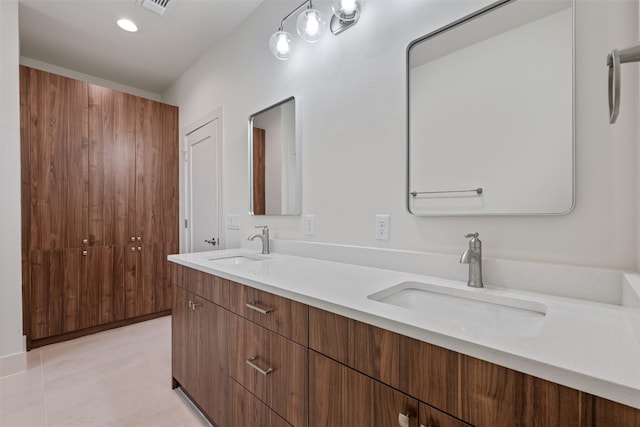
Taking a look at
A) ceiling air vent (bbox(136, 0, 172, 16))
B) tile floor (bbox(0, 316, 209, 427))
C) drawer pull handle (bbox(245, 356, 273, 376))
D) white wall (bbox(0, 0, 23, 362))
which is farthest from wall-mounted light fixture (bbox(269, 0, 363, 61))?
tile floor (bbox(0, 316, 209, 427))

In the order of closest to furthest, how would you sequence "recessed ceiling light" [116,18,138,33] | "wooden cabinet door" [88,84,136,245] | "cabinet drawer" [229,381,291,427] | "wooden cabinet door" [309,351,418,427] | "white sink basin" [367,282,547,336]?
"wooden cabinet door" [309,351,418,427] → "white sink basin" [367,282,547,336] → "cabinet drawer" [229,381,291,427] → "recessed ceiling light" [116,18,138,33] → "wooden cabinet door" [88,84,136,245]

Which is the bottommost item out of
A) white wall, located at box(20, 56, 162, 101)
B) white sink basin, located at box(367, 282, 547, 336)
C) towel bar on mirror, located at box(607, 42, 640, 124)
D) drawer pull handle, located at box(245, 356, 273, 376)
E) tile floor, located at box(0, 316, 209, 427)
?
tile floor, located at box(0, 316, 209, 427)

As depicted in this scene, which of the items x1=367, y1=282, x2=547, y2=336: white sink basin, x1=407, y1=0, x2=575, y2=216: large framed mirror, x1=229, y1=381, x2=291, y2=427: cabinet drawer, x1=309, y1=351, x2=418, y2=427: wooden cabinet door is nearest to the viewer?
x1=309, y1=351, x2=418, y2=427: wooden cabinet door

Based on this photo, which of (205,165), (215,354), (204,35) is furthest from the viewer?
(205,165)

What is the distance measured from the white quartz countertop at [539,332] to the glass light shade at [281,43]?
139cm

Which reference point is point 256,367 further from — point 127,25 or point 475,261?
point 127,25

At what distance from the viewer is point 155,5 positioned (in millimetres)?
2166

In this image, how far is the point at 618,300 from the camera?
0.85 metres

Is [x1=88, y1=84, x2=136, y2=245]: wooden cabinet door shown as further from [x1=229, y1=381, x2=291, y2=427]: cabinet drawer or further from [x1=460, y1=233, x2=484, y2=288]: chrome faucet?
[x1=460, y1=233, x2=484, y2=288]: chrome faucet

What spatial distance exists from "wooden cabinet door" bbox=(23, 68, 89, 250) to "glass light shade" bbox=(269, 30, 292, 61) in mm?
2075

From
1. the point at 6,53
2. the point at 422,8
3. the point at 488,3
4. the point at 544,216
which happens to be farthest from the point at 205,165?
the point at 544,216

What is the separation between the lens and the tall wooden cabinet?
8.07 ft

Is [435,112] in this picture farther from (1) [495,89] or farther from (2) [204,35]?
(2) [204,35]

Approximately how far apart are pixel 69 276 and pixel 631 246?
364 centimetres
